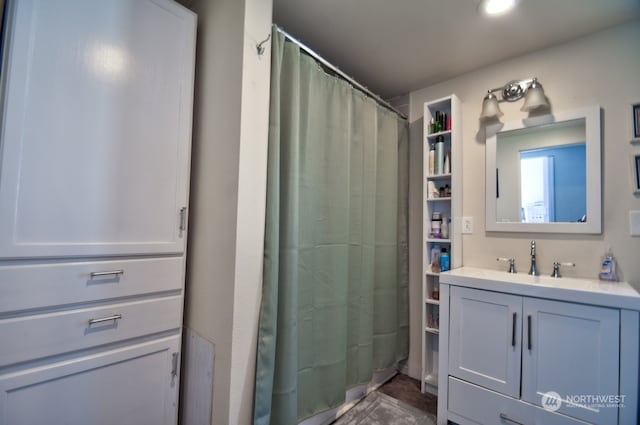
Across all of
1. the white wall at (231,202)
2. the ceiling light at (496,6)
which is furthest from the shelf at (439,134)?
the white wall at (231,202)

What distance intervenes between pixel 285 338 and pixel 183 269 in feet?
1.93

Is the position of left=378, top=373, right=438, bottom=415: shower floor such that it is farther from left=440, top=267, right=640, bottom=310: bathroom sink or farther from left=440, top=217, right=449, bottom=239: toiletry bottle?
left=440, top=217, right=449, bottom=239: toiletry bottle

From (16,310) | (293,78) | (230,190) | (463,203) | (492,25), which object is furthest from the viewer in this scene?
(463,203)

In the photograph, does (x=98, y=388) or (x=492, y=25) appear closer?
(x=98, y=388)

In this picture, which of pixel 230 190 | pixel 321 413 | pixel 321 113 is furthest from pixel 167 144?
pixel 321 413

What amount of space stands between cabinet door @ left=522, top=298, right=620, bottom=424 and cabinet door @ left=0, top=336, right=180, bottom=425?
1.73 meters

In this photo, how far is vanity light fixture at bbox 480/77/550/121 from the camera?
164 cm

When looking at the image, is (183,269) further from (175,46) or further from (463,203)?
(463,203)

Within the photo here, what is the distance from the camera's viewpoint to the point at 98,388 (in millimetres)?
1035

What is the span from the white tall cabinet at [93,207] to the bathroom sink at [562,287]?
1.55 meters

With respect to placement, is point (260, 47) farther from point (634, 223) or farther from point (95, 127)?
point (634, 223)

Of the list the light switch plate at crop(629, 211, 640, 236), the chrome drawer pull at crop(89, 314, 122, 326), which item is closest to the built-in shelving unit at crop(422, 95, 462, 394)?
the light switch plate at crop(629, 211, 640, 236)

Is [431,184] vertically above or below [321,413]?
above

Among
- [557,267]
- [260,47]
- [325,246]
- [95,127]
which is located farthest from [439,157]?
[95,127]
